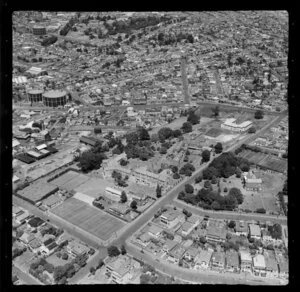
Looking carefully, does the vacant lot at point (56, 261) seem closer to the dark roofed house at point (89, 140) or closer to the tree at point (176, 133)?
the dark roofed house at point (89, 140)

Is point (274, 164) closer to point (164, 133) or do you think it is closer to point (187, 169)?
point (187, 169)

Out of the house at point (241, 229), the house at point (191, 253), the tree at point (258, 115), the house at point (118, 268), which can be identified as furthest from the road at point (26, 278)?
the tree at point (258, 115)

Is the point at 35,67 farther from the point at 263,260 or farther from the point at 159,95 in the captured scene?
the point at 263,260

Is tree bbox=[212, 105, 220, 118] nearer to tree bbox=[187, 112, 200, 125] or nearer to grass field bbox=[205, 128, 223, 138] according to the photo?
tree bbox=[187, 112, 200, 125]

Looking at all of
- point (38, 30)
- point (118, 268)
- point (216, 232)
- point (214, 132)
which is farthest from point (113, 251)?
point (38, 30)

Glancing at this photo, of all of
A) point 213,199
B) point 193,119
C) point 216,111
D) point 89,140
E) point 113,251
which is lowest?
point 113,251

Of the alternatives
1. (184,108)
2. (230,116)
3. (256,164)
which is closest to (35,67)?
(184,108)
